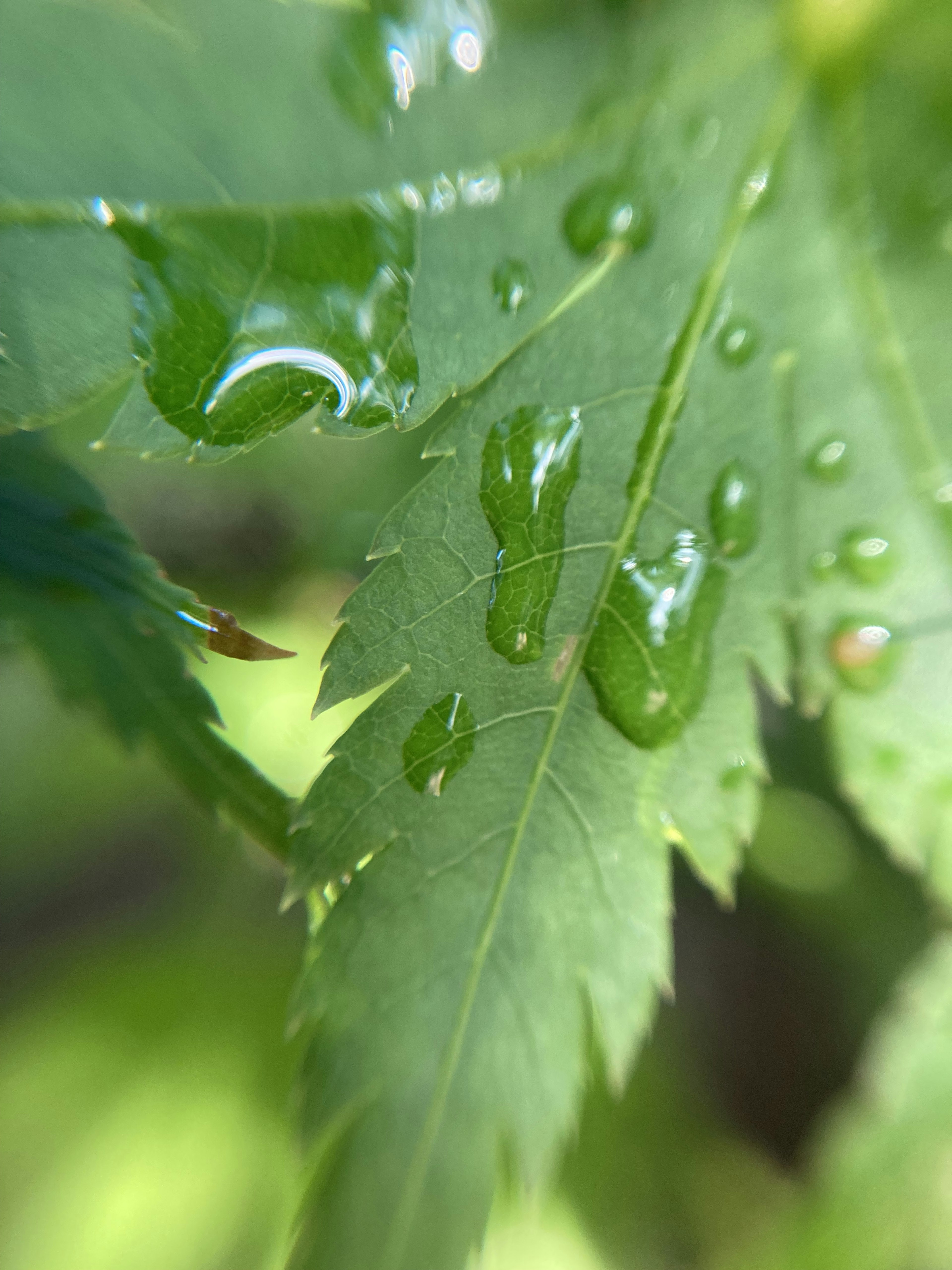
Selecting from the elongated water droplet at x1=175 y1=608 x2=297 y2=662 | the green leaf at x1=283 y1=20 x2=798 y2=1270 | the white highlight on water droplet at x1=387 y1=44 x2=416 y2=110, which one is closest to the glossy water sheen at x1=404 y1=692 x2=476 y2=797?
the green leaf at x1=283 y1=20 x2=798 y2=1270

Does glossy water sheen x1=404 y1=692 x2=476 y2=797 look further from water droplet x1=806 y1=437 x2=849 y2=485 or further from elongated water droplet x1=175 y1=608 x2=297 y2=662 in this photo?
water droplet x1=806 y1=437 x2=849 y2=485

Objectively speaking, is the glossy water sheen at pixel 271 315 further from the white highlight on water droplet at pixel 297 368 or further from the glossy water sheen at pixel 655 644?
the glossy water sheen at pixel 655 644

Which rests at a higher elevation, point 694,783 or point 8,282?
point 8,282

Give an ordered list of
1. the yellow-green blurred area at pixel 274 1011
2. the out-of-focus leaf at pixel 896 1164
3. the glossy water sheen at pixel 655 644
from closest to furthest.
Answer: the glossy water sheen at pixel 655 644
the out-of-focus leaf at pixel 896 1164
the yellow-green blurred area at pixel 274 1011

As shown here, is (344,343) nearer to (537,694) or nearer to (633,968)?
(537,694)

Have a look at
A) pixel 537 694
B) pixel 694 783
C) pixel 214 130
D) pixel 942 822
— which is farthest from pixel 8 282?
pixel 942 822

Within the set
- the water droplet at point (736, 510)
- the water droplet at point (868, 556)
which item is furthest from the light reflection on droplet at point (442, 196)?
the water droplet at point (868, 556)

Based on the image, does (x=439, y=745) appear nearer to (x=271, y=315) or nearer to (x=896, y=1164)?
(x=271, y=315)
